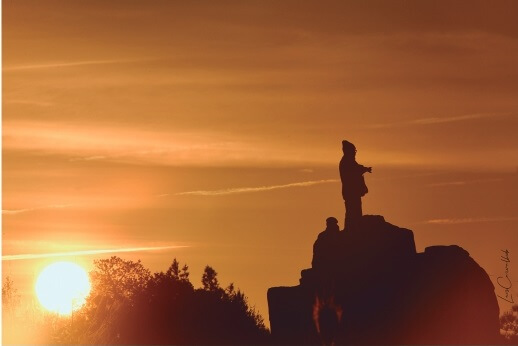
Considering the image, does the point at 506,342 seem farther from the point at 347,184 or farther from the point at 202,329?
the point at 202,329

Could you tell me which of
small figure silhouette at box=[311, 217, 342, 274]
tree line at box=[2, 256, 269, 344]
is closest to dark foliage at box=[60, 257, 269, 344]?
tree line at box=[2, 256, 269, 344]

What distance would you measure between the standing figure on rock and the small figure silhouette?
2.64 feet

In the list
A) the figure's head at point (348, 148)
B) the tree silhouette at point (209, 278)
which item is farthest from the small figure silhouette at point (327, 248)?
the tree silhouette at point (209, 278)

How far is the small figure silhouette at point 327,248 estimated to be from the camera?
54656 mm

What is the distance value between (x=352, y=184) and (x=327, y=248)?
3166 mm

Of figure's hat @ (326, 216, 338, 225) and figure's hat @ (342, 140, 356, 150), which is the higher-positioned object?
figure's hat @ (342, 140, 356, 150)

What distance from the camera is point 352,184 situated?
5369cm

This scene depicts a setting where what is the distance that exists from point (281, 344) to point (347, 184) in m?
8.58

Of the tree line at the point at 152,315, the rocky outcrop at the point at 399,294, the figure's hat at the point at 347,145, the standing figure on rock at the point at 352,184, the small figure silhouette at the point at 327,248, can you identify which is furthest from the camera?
the tree line at the point at 152,315

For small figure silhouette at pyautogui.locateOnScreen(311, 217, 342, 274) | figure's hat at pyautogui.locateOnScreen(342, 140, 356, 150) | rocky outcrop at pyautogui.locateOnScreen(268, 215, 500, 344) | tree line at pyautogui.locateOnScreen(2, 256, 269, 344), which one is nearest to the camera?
rocky outcrop at pyautogui.locateOnScreen(268, 215, 500, 344)

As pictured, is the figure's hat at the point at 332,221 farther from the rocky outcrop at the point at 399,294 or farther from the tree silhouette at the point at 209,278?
the tree silhouette at the point at 209,278

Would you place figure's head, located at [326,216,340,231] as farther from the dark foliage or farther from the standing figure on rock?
the dark foliage

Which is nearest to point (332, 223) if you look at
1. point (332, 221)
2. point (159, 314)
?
point (332, 221)

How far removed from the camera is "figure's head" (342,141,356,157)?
177ft
